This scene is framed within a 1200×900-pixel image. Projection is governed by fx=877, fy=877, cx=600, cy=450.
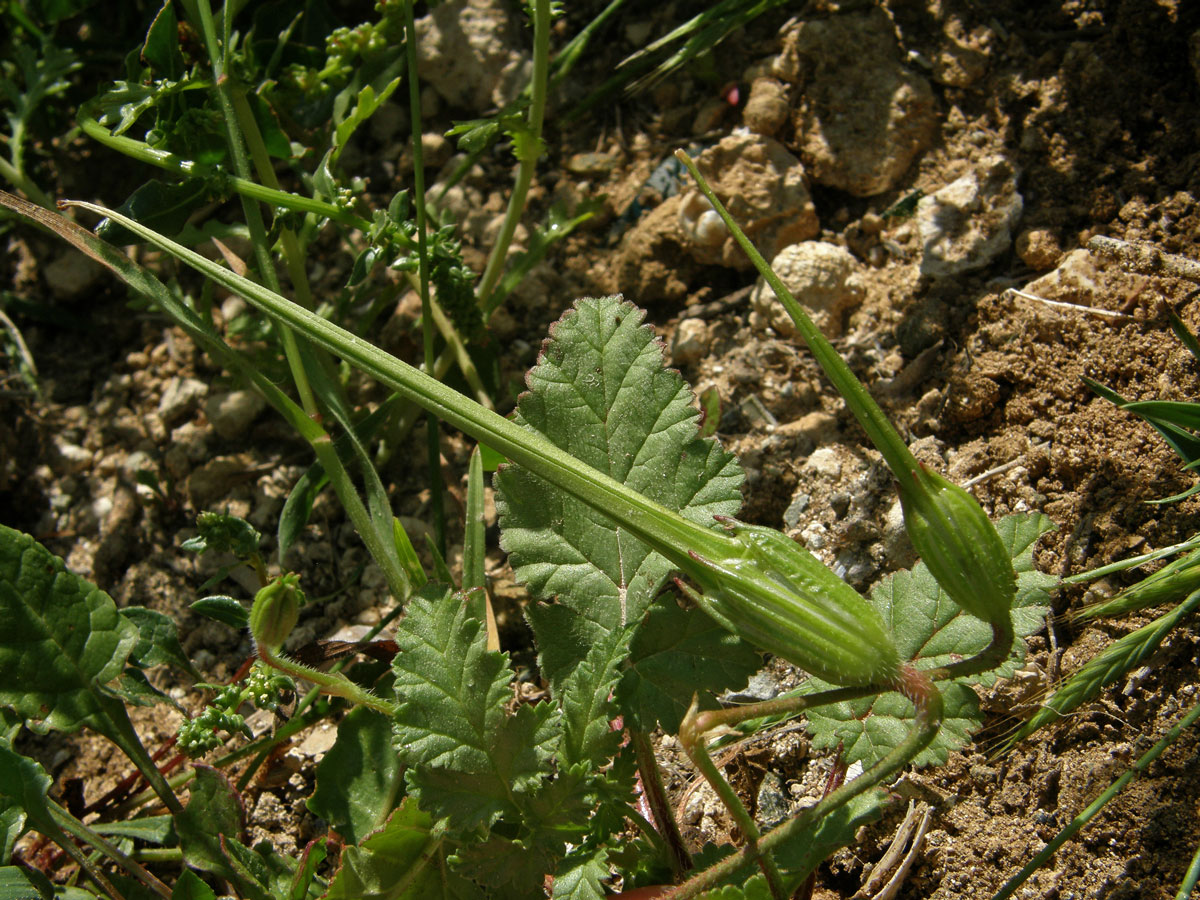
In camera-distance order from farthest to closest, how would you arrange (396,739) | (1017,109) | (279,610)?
(1017,109), (279,610), (396,739)

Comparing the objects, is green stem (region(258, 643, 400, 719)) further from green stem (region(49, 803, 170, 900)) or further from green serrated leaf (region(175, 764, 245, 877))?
green stem (region(49, 803, 170, 900))

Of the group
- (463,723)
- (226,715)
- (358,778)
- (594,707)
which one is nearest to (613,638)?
(594,707)

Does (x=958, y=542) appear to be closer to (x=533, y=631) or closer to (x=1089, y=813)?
(x=1089, y=813)

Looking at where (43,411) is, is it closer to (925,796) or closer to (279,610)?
(279,610)

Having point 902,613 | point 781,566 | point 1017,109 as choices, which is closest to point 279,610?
point 781,566

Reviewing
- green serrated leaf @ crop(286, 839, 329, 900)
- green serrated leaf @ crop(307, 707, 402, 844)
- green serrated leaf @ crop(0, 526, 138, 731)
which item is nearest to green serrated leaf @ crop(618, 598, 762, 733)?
green serrated leaf @ crop(307, 707, 402, 844)

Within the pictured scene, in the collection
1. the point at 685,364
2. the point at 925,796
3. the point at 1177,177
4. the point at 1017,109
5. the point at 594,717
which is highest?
the point at 1017,109
